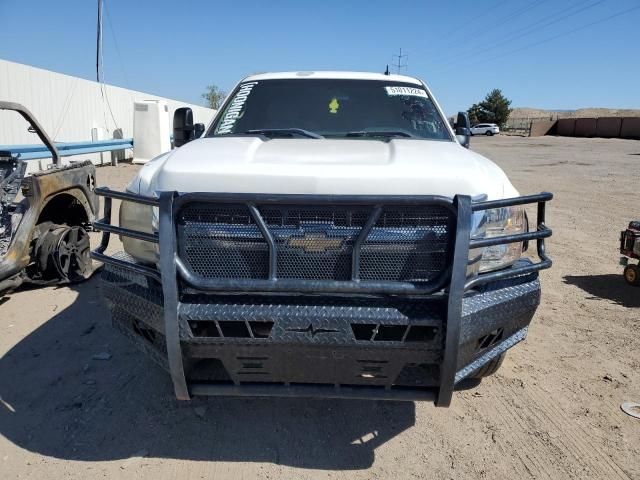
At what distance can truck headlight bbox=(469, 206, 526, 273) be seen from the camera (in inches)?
99.7

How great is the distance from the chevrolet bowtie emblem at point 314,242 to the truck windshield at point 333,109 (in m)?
1.59

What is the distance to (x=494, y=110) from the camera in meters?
74.8

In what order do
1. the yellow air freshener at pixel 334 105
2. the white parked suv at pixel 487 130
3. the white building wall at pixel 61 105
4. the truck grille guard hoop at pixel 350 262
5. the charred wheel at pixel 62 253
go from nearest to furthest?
the truck grille guard hoop at pixel 350 262 → the yellow air freshener at pixel 334 105 → the charred wheel at pixel 62 253 → the white building wall at pixel 61 105 → the white parked suv at pixel 487 130

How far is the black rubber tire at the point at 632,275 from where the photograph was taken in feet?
18.1

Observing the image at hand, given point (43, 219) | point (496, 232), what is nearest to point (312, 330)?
point (496, 232)

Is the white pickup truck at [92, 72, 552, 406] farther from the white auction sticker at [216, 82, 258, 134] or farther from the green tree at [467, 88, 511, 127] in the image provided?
the green tree at [467, 88, 511, 127]

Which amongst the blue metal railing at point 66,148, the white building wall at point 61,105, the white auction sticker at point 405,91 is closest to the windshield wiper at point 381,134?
the white auction sticker at point 405,91

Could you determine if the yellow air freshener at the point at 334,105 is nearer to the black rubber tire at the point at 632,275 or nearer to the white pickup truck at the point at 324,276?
the white pickup truck at the point at 324,276

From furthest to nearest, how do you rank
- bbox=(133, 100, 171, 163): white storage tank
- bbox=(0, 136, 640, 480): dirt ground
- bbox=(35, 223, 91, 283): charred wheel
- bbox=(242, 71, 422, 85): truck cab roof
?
bbox=(133, 100, 171, 163): white storage tank → bbox=(35, 223, 91, 283): charred wheel → bbox=(242, 71, 422, 85): truck cab roof → bbox=(0, 136, 640, 480): dirt ground

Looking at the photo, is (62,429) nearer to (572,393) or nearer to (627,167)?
(572,393)

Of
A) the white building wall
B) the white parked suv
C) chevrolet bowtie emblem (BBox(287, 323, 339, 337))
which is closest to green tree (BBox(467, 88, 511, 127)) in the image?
the white parked suv

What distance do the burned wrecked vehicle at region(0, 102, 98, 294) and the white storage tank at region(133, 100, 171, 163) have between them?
12692 millimetres

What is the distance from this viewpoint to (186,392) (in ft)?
8.29

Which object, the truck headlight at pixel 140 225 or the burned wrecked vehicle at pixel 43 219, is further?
the burned wrecked vehicle at pixel 43 219
